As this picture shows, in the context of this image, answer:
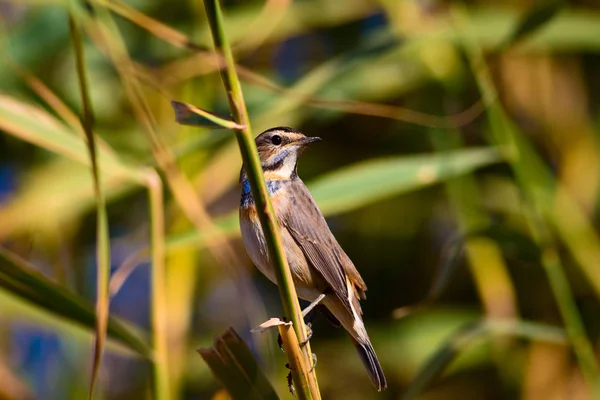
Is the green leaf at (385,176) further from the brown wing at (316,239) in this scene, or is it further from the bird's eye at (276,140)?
the bird's eye at (276,140)

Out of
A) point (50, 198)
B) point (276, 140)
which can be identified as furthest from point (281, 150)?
point (50, 198)

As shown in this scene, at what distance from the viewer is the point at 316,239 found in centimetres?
246

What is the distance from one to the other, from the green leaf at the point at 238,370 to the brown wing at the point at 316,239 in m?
0.75

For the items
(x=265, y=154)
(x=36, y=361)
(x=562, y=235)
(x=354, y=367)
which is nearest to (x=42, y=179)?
(x=36, y=361)

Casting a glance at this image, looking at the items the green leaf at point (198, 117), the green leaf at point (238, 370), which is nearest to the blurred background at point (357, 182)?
the green leaf at point (238, 370)

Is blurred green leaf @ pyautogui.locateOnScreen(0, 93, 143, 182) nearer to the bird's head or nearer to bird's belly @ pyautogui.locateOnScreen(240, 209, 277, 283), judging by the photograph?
bird's belly @ pyautogui.locateOnScreen(240, 209, 277, 283)

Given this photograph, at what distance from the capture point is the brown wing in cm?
243

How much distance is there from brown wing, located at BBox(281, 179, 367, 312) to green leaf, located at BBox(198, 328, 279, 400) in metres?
0.75

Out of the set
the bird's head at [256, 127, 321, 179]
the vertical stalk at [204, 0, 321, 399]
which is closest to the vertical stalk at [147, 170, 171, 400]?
the vertical stalk at [204, 0, 321, 399]

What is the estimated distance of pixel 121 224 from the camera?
4.10 metres

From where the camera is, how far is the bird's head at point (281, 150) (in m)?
2.62

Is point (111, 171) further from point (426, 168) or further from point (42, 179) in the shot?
point (42, 179)

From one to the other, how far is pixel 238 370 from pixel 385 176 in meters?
1.00

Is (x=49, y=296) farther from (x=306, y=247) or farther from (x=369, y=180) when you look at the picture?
(x=369, y=180)
